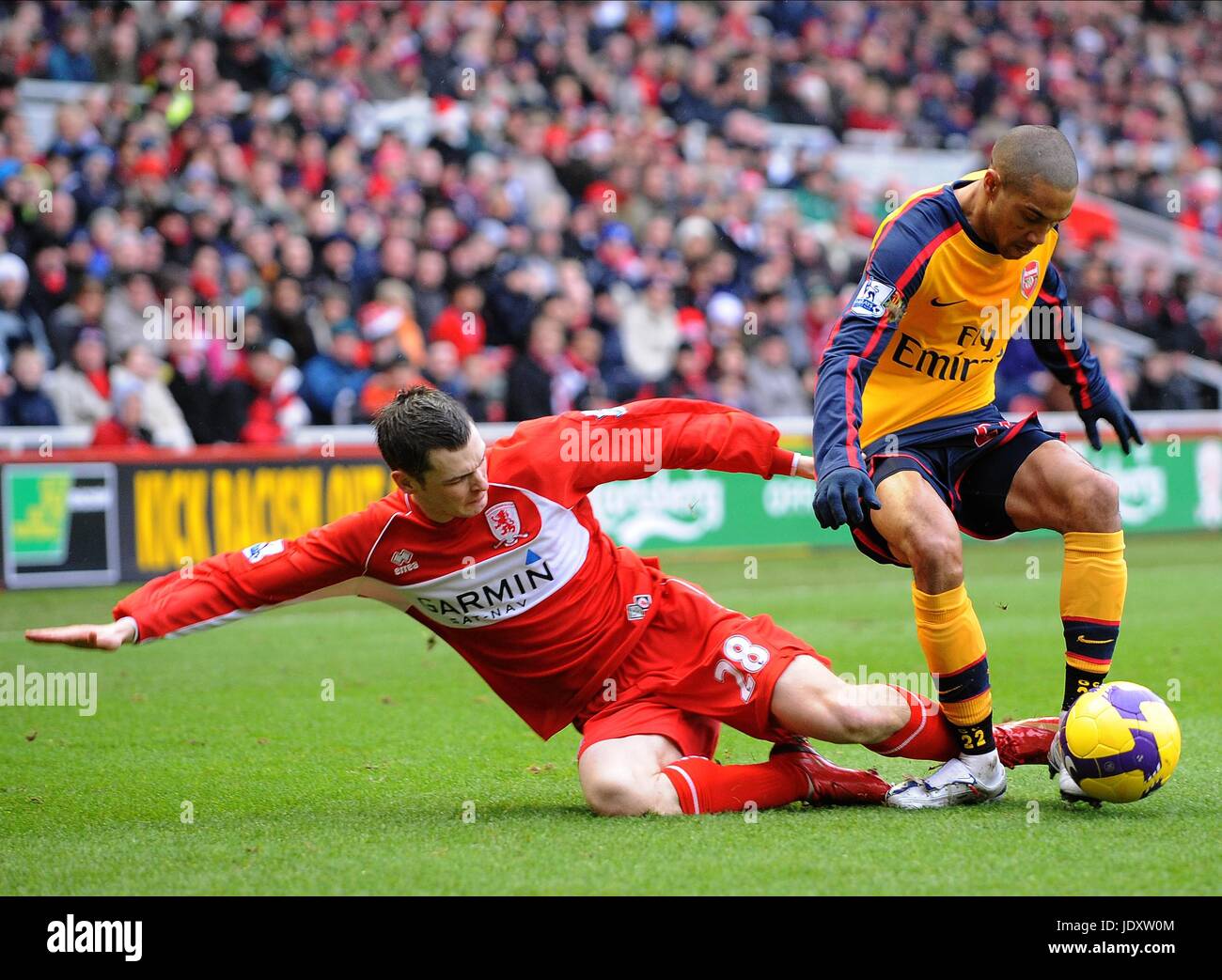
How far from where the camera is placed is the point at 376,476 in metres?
13.6

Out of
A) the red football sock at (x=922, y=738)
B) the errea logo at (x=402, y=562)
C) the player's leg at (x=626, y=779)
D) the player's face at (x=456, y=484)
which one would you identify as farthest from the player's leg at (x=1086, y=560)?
the errea logo at (x=402, y=562)

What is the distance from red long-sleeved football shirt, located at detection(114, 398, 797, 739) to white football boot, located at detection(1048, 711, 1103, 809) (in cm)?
122

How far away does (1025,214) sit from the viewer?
4984 millimetres

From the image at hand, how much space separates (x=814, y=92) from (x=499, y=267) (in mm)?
8529

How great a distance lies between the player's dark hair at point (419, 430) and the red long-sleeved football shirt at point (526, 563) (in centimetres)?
25

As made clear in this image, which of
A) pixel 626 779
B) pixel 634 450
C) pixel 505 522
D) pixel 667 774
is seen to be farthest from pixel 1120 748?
pixel 505 522

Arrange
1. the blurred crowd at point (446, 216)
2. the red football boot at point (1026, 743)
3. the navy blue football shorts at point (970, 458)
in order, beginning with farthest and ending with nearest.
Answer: the blurred crowd at point (446, 216) < the navy blue football shorts at point (970, 458) < the red football boot at point (1026, 743)

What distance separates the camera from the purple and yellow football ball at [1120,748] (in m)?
4.68

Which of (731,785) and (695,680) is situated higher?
(695,680)

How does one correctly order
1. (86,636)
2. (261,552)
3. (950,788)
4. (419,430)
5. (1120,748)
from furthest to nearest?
1. (950,788)
2. (261,552)
3. (1120,748)
4. (419,430)
5. (86,636)

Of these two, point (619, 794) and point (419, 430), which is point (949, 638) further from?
point (419, 430)

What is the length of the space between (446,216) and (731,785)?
1122 cm

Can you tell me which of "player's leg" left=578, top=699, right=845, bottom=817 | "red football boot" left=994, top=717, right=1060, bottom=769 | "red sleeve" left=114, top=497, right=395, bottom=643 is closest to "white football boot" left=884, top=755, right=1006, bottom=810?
"player's leg" left=578, top=699, right=845, bottom=817

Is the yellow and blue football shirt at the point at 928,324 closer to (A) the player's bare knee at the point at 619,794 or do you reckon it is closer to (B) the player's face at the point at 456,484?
(B) the player's face at the point at 456,484
